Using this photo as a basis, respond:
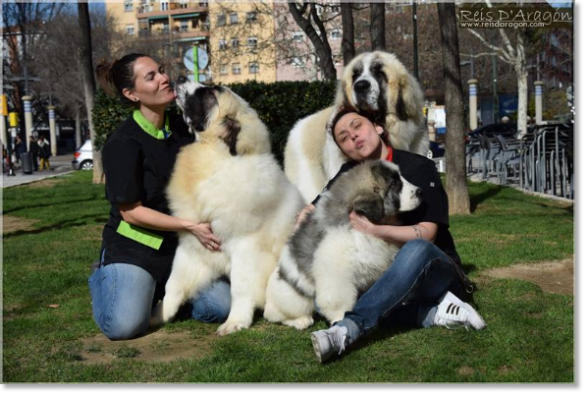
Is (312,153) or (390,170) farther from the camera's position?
(312,153)

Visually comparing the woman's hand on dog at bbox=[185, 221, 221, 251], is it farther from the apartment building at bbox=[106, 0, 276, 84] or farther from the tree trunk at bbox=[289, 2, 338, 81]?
the apartment building at bbox=[106, 0, 276, 84]

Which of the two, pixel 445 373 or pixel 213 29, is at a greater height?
pixel 213 29

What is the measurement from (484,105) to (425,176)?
56.4 metres

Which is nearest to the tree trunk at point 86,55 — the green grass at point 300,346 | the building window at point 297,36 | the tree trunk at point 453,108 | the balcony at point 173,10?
the tree trunk at point 453,108

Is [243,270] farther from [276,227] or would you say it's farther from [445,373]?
[445,373]

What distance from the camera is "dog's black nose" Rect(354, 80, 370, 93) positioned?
4867mm

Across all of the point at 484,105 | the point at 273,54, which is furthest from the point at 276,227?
the point at 484,105

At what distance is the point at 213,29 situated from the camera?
31141 mm

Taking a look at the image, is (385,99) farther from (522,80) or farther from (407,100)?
(522,80)

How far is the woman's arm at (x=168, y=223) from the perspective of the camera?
13.4 feet

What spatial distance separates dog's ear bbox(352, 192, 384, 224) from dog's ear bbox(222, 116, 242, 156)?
945 millimetres

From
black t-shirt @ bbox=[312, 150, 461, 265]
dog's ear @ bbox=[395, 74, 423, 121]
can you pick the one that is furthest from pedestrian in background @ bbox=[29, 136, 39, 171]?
black t-shirt @ bbox=[312, 150, 461, 265]

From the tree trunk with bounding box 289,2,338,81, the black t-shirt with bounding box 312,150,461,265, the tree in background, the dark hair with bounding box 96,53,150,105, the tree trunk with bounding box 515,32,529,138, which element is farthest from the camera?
the tree in background

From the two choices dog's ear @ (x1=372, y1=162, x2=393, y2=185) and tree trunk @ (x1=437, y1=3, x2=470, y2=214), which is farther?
tree trunk @ (x1=437, y1=3, x2=470, y2=214)
